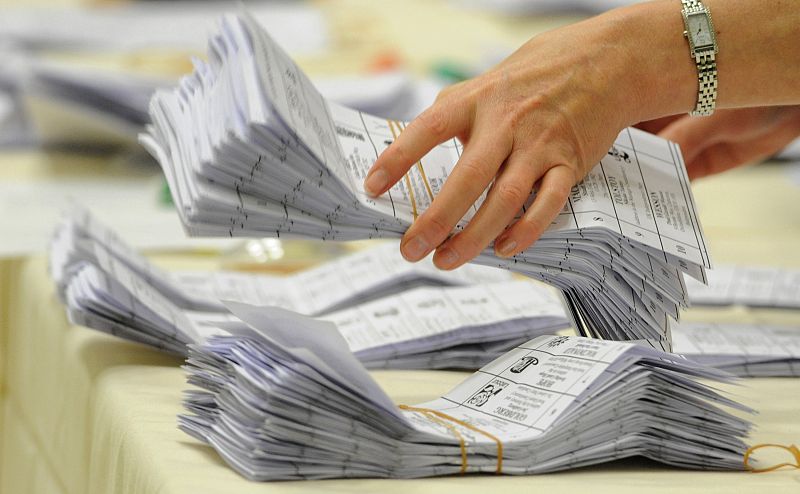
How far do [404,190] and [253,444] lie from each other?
0.22 metres

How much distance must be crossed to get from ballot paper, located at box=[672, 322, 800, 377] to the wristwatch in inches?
8.4

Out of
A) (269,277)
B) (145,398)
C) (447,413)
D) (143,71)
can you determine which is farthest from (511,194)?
(143,71)

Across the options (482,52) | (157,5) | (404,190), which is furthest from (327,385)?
(157,5)

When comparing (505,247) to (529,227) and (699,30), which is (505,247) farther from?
(699,30)

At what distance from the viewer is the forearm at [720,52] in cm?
86

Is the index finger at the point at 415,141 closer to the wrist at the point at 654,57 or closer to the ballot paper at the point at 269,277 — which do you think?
the wrist at the point at 654,57

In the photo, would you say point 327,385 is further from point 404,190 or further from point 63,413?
point 63,413

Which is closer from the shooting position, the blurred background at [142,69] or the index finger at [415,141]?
the index finger at [415,141]

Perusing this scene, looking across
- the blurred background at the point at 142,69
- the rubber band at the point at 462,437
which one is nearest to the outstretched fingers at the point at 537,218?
the rubber band at the point at 462,437

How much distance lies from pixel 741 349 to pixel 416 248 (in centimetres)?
33

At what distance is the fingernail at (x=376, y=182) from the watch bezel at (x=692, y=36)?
24 cm

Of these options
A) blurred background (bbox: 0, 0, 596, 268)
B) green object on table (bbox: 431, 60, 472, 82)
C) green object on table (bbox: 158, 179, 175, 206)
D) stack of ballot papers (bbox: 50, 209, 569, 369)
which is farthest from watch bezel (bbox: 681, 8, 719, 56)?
green object on table (bbox: 431, 60, 472, 82)

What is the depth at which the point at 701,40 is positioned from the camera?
87 cm

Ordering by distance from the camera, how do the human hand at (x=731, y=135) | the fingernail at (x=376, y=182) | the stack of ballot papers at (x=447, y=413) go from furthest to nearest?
the human hand at (x=731, y=135)
the fingernail at (x=376, y=182)
the stack of ballot papers at (x=447, y=413)
